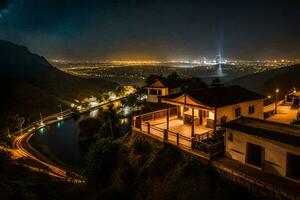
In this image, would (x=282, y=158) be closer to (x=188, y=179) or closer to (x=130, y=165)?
(x=188, y=179)

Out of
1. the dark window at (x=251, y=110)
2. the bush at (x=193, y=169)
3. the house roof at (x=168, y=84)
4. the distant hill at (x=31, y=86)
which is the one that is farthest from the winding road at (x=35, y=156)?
the house roof at (x=168, y=84)

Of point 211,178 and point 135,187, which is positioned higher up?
point 211,178

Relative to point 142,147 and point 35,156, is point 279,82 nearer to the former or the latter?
point 35,156

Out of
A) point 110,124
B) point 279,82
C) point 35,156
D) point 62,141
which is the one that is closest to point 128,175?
point 110,124

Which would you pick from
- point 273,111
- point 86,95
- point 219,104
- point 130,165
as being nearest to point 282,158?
point 219,104

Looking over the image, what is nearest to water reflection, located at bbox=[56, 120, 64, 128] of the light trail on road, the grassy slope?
the light trail on road
